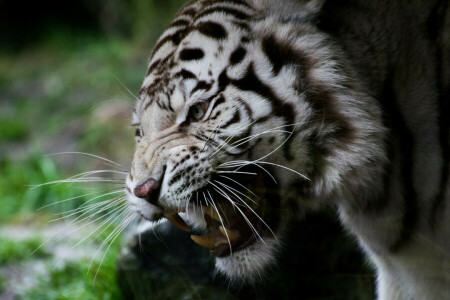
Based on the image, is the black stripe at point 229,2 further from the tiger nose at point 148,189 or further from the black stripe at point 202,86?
the tiger nose at point 148,189

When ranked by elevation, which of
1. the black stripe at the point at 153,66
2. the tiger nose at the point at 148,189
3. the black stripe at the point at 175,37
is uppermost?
the black stripe at the point at 175,37

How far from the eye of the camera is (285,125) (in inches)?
70.5

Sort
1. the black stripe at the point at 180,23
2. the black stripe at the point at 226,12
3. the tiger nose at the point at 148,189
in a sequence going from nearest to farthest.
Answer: the tiger nose at the point at 148,189, the black stripe at the point at 226,12, the black stripe at the point at 180,23

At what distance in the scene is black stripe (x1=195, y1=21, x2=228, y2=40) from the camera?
1.87 meters

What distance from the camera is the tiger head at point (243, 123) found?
179 centimetres

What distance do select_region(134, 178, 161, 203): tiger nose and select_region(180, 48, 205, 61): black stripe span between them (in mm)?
355

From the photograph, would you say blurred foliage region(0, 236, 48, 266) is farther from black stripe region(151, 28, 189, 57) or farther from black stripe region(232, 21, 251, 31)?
black stripe region(232, 21, 251, 31)

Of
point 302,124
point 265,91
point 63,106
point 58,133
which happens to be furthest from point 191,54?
point 63,106

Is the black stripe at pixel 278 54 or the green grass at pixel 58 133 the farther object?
the green grass at pixel 58 133

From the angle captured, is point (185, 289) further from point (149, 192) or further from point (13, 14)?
point (13, 14)

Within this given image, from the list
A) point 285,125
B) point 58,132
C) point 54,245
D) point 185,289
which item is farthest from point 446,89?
point 58,132

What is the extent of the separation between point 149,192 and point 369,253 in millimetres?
791

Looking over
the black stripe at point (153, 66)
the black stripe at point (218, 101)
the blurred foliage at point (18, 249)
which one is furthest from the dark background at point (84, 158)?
the black stripe at point (218, 101)

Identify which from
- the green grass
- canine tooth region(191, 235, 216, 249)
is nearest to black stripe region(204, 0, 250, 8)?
canine tooth region(191, 235, 216, 249)
